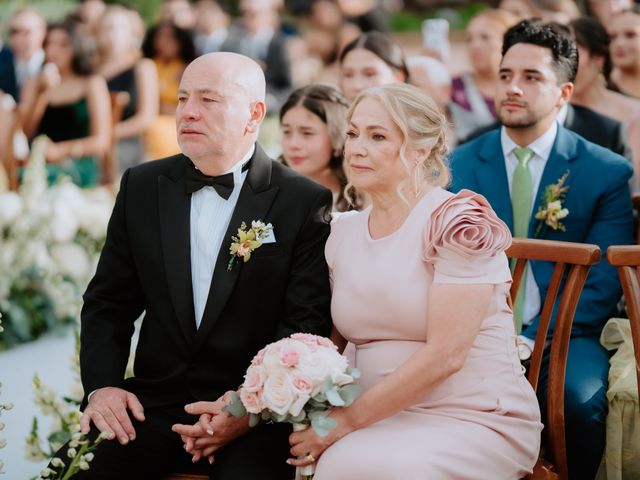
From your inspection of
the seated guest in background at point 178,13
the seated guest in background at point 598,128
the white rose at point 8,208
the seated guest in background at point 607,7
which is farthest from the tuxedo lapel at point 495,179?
the seated guest in background at point 178,13

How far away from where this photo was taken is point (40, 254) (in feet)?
20.3

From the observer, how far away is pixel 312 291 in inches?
124

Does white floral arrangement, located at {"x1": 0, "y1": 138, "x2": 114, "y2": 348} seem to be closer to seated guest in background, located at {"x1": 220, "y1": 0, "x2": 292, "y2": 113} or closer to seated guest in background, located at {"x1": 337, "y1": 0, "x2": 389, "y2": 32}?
seated guest in background, located at {"x1": 220, "y1": 0, "x2": 292, "y2": 113}

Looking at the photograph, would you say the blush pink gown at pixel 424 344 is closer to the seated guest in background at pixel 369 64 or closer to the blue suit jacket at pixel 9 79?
the seated guest in background at pixel 369 64

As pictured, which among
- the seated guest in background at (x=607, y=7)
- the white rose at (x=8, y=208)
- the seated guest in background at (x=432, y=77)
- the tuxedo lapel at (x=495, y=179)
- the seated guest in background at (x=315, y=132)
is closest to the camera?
the tuxedo lapel at (x=495, y=179)

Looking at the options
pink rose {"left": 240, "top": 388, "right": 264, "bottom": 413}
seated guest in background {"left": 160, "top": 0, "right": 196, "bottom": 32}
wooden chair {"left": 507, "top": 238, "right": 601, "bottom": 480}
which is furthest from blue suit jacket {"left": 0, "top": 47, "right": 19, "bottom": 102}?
pink rose {"left": 240, "top": 388, "right": 264, "bottom": 413}

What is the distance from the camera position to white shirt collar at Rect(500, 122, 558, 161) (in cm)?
414

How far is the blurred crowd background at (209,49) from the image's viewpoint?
549 centimetres

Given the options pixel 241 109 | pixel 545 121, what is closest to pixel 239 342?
pixel 241 109

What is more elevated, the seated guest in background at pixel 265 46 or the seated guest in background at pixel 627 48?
the seated guest in background at pixel 265 46

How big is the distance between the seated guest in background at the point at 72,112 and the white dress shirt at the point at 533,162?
15.5 ft

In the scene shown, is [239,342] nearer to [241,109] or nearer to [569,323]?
[241,109]

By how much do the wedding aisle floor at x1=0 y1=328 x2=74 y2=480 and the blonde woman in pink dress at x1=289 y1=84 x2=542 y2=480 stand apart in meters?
2.10

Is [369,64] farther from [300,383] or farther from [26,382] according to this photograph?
[300,383]
